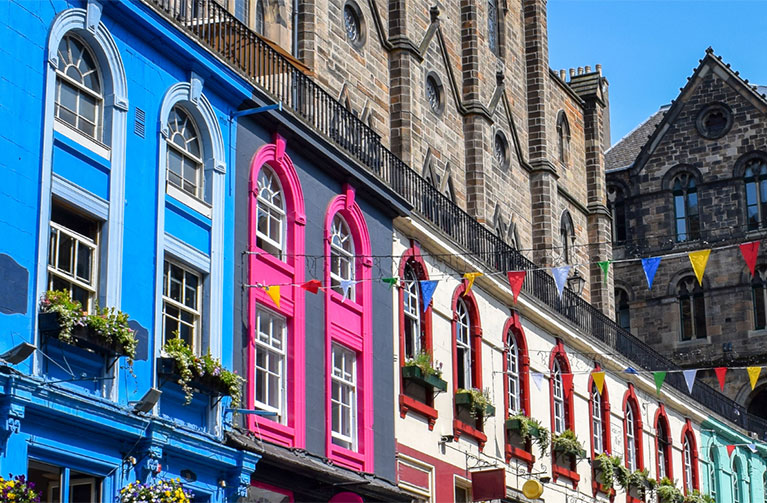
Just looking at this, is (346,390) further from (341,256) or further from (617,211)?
(617,211)

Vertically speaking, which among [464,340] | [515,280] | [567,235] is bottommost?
[464,340]

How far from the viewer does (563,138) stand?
47.8 m

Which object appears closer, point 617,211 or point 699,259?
point 699,259

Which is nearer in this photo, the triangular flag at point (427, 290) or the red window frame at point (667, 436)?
the triangular flag at point (427, 290)

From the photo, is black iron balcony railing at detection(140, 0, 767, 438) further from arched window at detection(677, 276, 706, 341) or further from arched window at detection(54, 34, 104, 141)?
arched window at detection(677, 276, 706, 341)

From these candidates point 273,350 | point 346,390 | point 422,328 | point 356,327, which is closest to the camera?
point 273,350

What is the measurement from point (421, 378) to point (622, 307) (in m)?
33.3

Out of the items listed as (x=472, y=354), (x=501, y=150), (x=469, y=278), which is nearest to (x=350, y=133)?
(x=469, y=278)

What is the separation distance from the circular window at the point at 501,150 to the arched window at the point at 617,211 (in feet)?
70.0

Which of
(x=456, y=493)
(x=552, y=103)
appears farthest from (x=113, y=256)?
(x=552, y=103)

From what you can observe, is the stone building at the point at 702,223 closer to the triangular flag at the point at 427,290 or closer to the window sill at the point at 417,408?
the window sill at the point at 417,408

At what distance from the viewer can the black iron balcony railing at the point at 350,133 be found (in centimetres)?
2606

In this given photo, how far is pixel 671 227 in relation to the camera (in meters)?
61.9

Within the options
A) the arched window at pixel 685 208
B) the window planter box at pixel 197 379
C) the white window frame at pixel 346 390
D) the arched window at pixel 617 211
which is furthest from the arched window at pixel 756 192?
the window planter box at pixel 197 379
